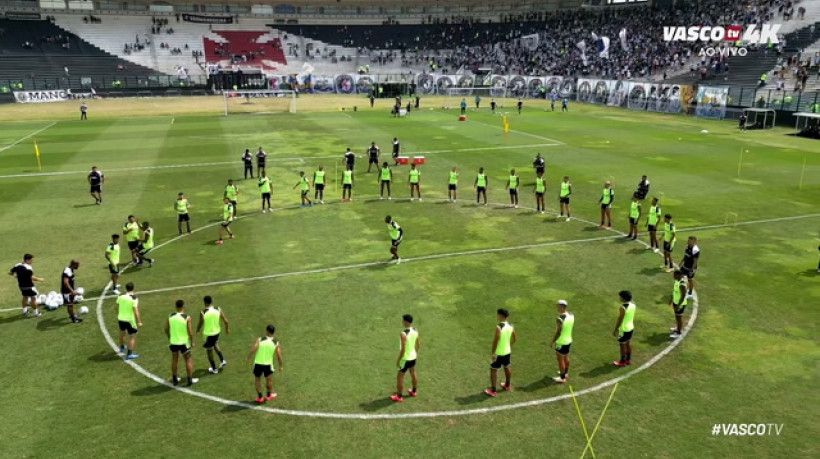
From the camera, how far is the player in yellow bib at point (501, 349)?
1291 centimetres

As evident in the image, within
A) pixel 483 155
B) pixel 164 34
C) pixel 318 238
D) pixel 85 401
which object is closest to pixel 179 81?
pixel 164 34

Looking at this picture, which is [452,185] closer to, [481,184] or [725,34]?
[481,184]

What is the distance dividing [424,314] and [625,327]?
228 inches

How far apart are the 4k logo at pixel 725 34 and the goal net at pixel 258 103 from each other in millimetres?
52229

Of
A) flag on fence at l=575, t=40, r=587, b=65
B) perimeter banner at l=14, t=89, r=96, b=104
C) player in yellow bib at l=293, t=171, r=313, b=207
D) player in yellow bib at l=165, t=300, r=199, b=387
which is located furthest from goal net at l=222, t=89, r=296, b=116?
player in yellow bib at l=165, t=300, r=199, b=387

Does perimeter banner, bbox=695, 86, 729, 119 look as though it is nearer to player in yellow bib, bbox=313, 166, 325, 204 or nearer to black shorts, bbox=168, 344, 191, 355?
player in yellow bib, bbox=313, 166, 325, 204

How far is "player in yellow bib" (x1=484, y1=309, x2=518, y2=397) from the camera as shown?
12914mm

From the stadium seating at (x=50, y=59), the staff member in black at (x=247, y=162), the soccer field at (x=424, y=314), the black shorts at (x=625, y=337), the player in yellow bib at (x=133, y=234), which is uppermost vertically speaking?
the stadium seating at (x=50, y=59)

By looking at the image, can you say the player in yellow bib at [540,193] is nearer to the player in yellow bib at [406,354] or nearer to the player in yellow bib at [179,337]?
the player in yellow bib at [406,354]

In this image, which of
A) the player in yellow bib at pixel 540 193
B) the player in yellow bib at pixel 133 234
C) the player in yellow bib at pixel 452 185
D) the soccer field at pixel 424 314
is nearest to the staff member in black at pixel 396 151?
the soccer field at pixel 424 314

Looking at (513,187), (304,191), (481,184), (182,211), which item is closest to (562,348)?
(513,187)

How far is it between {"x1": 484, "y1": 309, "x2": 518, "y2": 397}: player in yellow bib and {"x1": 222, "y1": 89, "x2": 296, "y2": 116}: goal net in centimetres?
6217

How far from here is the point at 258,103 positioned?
265ft

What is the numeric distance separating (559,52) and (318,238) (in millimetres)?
86344
